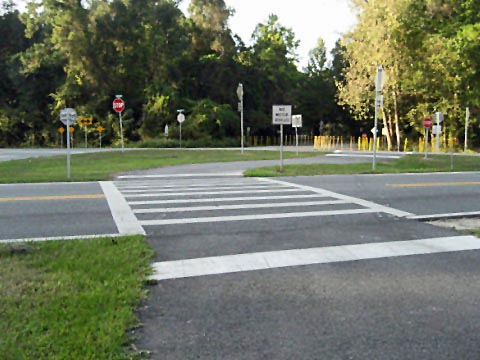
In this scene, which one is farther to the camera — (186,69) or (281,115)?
(186,69)

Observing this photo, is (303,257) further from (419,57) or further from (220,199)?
(419,57)

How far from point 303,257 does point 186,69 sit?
2083 inches

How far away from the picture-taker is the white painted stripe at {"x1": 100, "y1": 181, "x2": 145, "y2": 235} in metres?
7.70

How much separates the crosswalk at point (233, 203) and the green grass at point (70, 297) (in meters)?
2.21

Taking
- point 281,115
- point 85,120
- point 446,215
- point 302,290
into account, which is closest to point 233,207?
point 446,215

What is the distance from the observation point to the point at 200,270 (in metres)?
5.58

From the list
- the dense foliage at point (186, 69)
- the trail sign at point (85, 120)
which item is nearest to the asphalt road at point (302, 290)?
the dense foliage at point (186, 69)

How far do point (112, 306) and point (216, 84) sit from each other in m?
53.8

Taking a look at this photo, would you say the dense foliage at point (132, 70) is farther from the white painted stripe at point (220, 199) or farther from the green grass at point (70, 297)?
the green grass at point (70, 297)

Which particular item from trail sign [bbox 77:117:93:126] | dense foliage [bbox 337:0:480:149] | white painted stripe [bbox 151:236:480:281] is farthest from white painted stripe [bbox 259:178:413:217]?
trail sign [bbox 77:117:93:126]

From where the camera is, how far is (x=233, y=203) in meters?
10.4

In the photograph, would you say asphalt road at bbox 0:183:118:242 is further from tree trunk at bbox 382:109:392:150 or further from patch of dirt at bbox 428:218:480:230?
tree trunk at bbox 382:109:392:150

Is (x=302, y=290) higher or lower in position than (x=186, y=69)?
lower

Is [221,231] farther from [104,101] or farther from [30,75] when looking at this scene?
[30,75]
